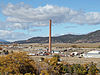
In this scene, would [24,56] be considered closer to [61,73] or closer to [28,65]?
[28,65]

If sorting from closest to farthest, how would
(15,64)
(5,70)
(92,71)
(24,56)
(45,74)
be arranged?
(45,74), (5,70), (15,64), (24,56), (92,71)

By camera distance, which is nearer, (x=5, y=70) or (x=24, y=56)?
(x=5, y=70)

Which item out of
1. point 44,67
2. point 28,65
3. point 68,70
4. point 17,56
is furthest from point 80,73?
point 17,56

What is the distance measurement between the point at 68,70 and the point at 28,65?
390 cm

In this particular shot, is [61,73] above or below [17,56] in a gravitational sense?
below

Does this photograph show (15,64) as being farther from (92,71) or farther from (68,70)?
(92,71)

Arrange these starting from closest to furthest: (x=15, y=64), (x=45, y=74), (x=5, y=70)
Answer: (x=45, y=74) → (x=5, y=70) → (x=15, y=64)

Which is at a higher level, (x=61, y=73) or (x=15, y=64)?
(x=15, y=64)

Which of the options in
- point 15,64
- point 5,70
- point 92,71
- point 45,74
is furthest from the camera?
point 92,71

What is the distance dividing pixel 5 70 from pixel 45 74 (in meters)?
3.39

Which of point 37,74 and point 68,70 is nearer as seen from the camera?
point 37,74

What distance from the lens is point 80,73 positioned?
54.8 ft

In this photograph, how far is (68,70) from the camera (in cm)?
1698

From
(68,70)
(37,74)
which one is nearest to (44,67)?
(37,74)
